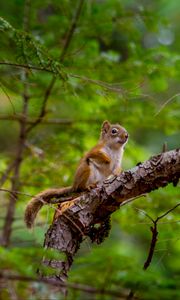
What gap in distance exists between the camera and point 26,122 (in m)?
6.06

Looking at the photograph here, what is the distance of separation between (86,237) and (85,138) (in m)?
2.74

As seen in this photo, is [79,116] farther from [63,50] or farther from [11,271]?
[11,271]

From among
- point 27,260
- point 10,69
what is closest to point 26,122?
point 10,69

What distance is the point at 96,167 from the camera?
5.06 meters

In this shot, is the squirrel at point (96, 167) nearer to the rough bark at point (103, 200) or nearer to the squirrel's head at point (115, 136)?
the squirrel's head at point (115, 136)

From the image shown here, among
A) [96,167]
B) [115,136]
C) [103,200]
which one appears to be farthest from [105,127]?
[103,200]

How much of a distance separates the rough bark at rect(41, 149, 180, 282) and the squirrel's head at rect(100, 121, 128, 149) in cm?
185

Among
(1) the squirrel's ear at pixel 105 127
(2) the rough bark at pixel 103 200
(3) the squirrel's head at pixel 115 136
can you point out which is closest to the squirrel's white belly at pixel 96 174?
(3) the squirrel's head at pixel 115 136

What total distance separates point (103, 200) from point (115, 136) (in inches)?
Answer: 76.4

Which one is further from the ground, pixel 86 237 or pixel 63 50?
pixel 63 50

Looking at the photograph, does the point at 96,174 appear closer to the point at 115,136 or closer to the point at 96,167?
the point at 96,167

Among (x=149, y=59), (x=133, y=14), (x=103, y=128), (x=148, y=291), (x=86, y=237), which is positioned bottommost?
(x=148, y=291)

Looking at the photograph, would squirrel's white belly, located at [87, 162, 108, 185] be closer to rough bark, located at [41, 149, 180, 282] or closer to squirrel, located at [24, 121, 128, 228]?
squirrel, located at [24, 121, 128, 228]

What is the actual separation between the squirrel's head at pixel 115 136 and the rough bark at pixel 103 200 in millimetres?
1849
